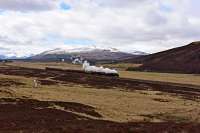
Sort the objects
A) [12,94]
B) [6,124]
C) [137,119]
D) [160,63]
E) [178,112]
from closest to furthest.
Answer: [6,124] → [137,119] → [178,112] → [12,94] → [160,63]

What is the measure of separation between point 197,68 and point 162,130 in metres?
150

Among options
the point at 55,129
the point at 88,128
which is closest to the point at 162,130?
the point at 88,128

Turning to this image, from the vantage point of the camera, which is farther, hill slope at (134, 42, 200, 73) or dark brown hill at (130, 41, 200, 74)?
hill slope at (134, 42, 200, 73)

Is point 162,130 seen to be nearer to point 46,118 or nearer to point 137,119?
point 46,118

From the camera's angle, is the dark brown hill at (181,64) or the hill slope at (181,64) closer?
the dark brown hill at (181,64)

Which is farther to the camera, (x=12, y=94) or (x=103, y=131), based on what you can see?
(x=12, y=94)

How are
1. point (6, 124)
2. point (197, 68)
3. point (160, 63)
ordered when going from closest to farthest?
point (6, 124)
point (197, 68)
point (160, 63)

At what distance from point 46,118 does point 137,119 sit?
9585 mm

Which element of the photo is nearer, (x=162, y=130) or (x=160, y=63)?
(x=162, y=130)

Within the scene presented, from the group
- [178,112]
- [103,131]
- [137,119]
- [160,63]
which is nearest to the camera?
[103,131]

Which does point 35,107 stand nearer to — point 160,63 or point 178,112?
point 178,112

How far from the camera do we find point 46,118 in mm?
31922

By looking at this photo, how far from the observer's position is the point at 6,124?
28.2m

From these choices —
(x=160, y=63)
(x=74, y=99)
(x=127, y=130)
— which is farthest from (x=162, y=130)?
(x=160, y=63)
